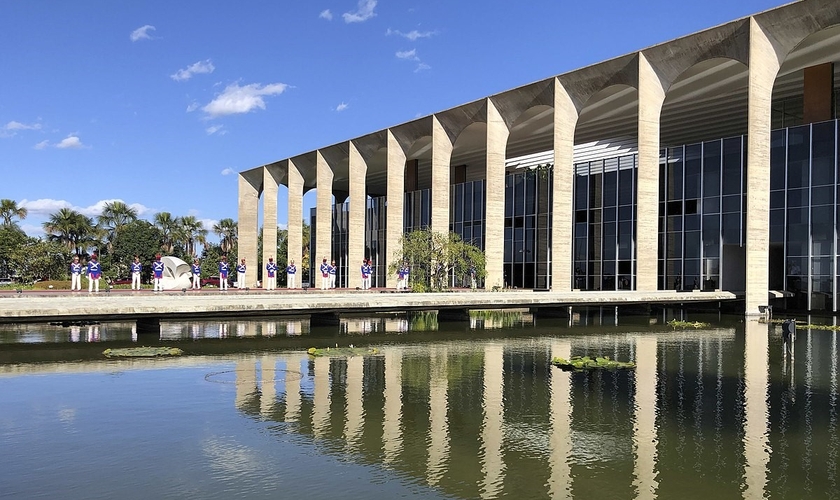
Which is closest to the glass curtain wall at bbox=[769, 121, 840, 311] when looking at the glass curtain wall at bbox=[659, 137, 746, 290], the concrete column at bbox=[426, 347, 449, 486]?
the glass curtain wall at bbox=[659, 137, 746, 290]

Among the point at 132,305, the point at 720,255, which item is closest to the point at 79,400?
the point at 132,305

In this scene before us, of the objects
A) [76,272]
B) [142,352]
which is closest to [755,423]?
[142,352]

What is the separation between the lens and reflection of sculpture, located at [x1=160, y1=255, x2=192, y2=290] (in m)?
38.4

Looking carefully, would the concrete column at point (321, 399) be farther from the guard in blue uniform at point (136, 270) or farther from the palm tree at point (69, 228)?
the palm tree at point (69, 228)

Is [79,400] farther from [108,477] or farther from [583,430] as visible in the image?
[583,430]

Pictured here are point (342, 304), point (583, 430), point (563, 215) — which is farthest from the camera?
point (563, 215)

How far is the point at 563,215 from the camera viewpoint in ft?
120

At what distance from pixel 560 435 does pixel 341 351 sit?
8820mm

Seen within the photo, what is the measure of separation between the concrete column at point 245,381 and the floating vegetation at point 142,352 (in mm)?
2169

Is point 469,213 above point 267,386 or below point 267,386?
above

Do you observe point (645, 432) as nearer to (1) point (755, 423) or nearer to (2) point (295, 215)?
(1) point (755, 423)

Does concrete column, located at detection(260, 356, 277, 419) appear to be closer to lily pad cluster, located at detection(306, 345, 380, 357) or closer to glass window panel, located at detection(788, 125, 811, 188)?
lily pad cluster, located at detection(306, 345, 380, 357)

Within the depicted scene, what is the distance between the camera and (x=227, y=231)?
301 feet

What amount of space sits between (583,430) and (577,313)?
25.5 meters
